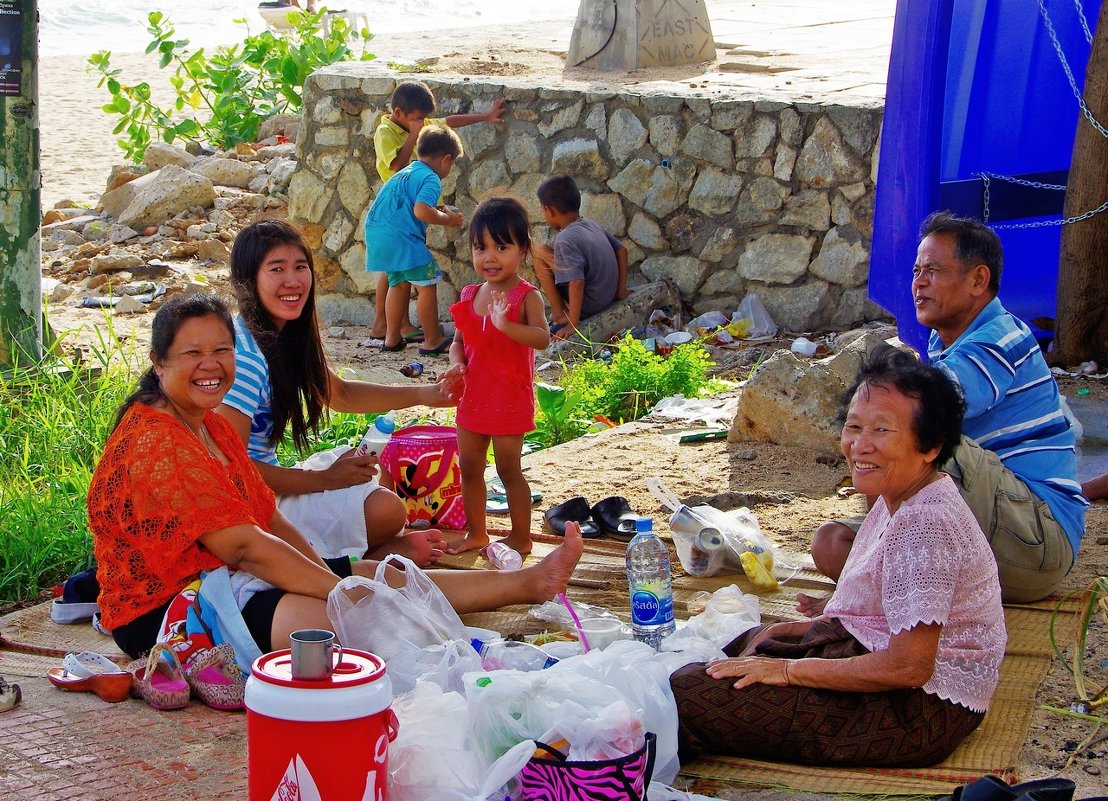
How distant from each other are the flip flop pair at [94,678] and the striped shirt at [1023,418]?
253 cm

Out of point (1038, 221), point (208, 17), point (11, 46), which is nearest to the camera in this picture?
point (11, 46)

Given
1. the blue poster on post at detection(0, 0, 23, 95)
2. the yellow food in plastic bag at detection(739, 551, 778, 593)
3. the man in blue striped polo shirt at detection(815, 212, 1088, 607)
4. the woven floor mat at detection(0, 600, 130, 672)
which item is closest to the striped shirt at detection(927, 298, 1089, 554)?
the man in blue striped polo shirt at detection(815, 212, 1088, 607)

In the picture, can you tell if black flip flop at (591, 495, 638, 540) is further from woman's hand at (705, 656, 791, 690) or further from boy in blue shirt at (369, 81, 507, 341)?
boy in blue shirt at (369, 81, 507, 341)

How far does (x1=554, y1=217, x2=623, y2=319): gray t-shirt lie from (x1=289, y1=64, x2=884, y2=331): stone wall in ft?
1.63

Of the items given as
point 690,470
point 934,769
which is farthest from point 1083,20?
point 934,769

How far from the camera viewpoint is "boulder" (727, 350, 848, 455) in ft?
19.3

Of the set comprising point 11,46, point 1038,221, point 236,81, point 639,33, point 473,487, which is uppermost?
point 639,33

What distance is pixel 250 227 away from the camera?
4.28m

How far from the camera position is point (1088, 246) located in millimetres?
6605

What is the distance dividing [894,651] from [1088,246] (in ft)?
14.7

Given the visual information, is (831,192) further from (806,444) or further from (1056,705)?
(1056,705)

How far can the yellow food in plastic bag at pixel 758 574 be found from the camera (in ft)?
13.9

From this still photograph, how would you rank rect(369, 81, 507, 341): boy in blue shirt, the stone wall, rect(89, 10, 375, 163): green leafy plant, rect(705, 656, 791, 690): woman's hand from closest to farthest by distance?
A: rect(705, 656, 791, 690): woman's hand
the stone wall
rect(369, 81, 507, 341): boy in blue shirt
rect(89, 10, 375, 163): green leafy plant

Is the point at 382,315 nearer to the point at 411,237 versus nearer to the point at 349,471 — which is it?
the point at 411,237
